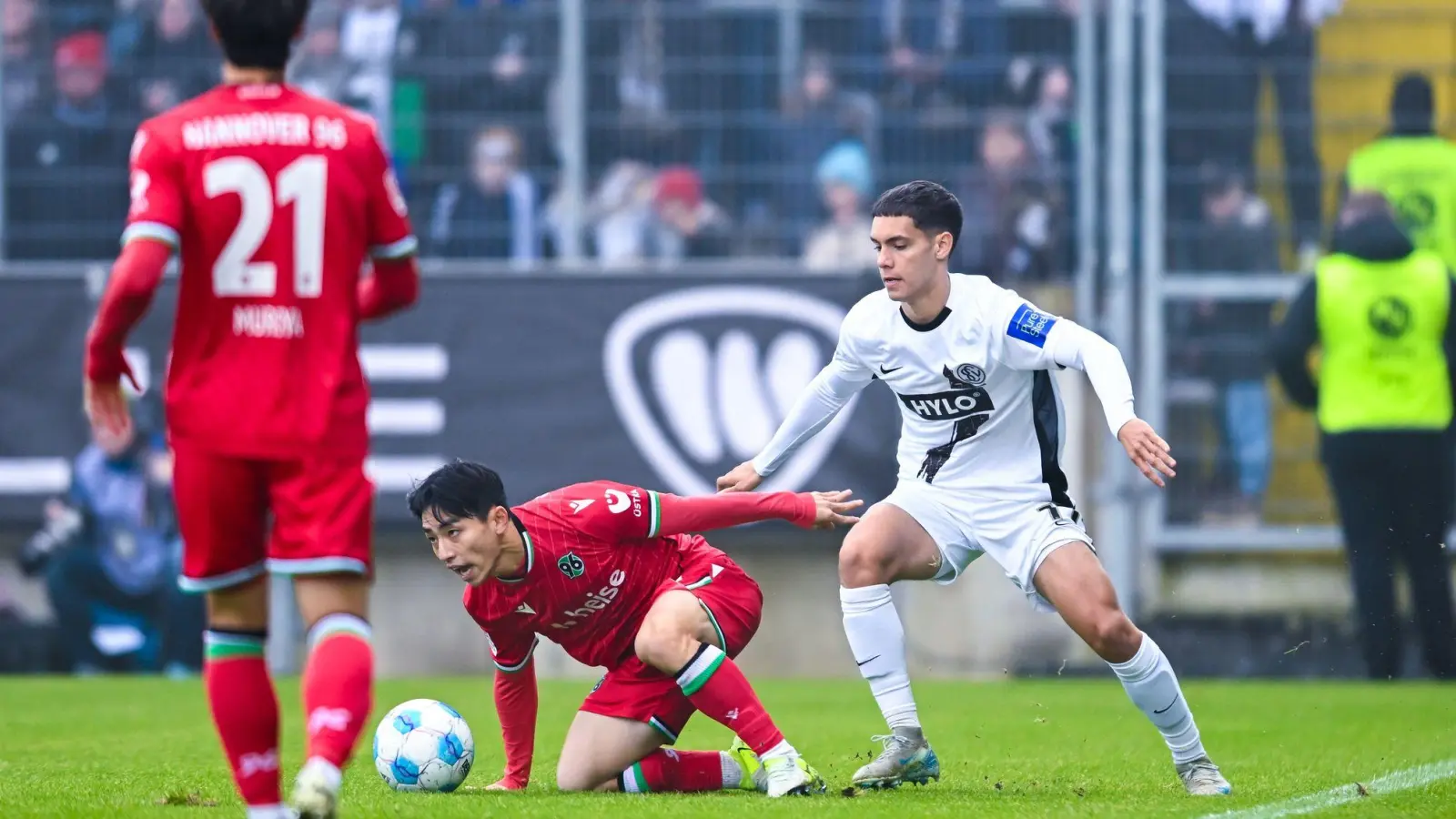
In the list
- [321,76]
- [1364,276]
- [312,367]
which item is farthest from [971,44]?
[312,367]

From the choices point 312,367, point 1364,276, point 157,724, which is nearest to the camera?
point 312,367

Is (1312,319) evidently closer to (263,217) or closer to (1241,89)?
(1241,89)

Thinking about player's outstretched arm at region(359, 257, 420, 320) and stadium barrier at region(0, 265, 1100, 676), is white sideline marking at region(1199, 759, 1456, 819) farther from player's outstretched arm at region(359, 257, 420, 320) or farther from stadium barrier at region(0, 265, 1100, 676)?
stadium barrier at region(0, 265, 1100, 676)

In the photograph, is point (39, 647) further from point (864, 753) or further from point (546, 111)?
point (864, 753)

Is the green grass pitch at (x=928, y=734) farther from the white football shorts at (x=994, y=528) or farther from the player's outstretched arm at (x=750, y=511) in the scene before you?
the player's outstretched arm at (x=750, y=511)

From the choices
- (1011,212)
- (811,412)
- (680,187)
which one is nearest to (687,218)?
(680,187)

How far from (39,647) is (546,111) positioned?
4.31 m

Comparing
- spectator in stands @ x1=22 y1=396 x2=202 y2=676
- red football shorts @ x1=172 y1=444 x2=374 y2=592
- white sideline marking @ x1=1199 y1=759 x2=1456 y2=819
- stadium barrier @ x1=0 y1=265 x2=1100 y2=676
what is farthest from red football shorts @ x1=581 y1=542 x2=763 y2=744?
spectator in stands @ x1=22 y1=396 x2=202 y2=676

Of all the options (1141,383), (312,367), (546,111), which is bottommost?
(1141,383)

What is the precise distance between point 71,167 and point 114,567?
2455mm

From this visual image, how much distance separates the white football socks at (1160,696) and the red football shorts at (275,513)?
2.39m

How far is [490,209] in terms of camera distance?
39.1 ft

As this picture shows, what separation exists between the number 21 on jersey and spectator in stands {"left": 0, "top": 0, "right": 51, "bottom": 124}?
27.3 feet

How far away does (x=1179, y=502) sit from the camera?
37.9ft
